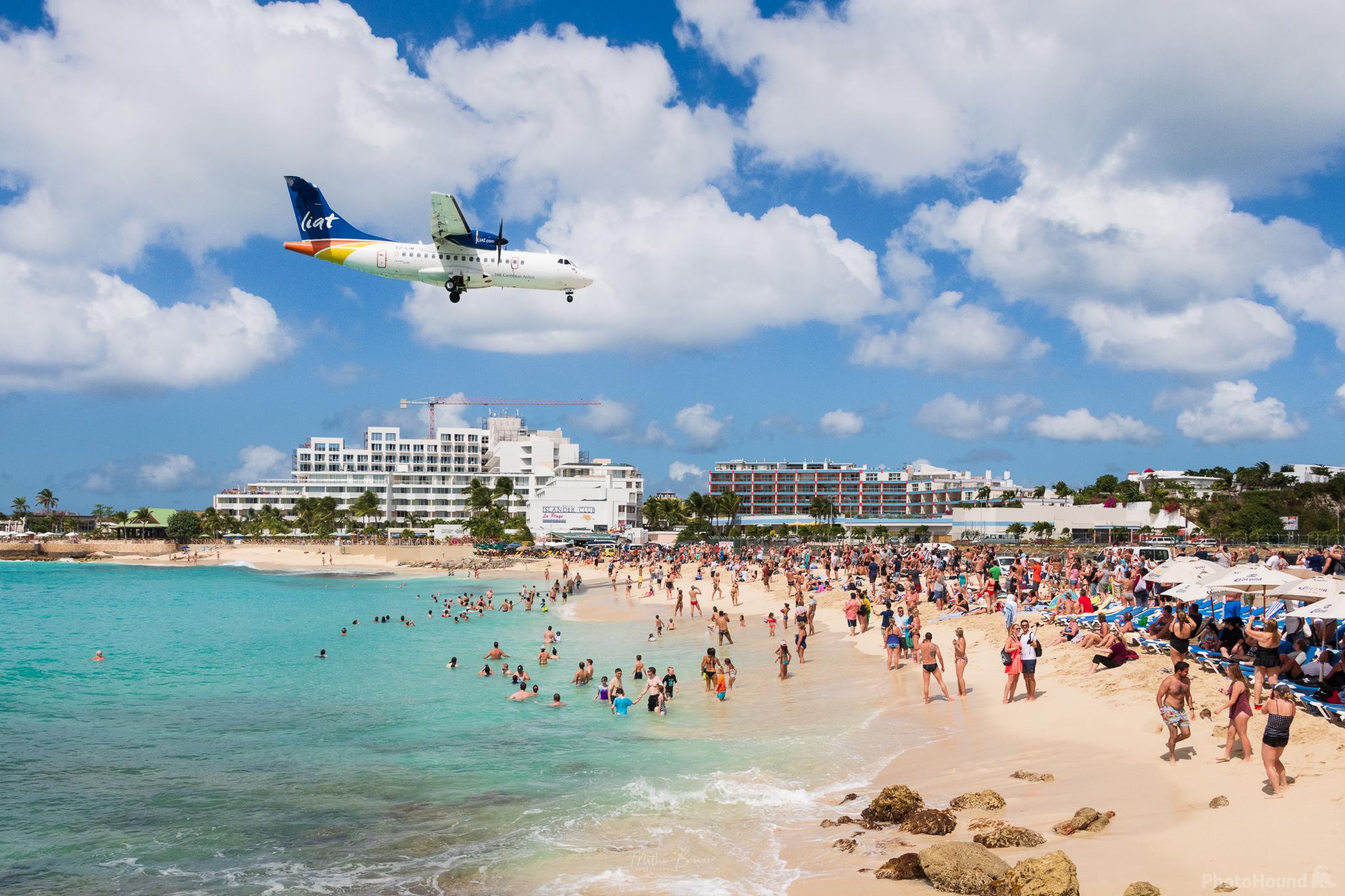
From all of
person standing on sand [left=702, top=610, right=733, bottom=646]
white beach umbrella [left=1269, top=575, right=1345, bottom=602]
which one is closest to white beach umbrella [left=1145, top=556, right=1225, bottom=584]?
white beach umbrella [left=1269, top=575, right=1345, bottom=602]

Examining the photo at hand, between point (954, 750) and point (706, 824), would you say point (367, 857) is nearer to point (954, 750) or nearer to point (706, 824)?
point (706, 824)

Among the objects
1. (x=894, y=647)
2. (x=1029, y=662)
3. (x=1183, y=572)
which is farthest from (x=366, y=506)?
(x=1029, y=662)

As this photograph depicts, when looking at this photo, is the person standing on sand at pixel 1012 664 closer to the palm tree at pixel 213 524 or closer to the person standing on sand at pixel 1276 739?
the person standing on sand at pixel 1276 739

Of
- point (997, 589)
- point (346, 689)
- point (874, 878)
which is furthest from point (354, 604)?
point (874, 878)

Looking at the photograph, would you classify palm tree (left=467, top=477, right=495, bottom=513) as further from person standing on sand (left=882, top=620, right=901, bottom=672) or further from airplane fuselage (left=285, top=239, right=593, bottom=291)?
person standing on sand (left=882, top=620, right=901, bottom=672)

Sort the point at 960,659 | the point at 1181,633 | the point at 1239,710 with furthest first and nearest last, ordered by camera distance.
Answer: the point at 960,659
the point at 1181,633
the point at 1239,710

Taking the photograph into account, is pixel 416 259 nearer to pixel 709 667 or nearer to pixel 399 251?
pixel 399 251
